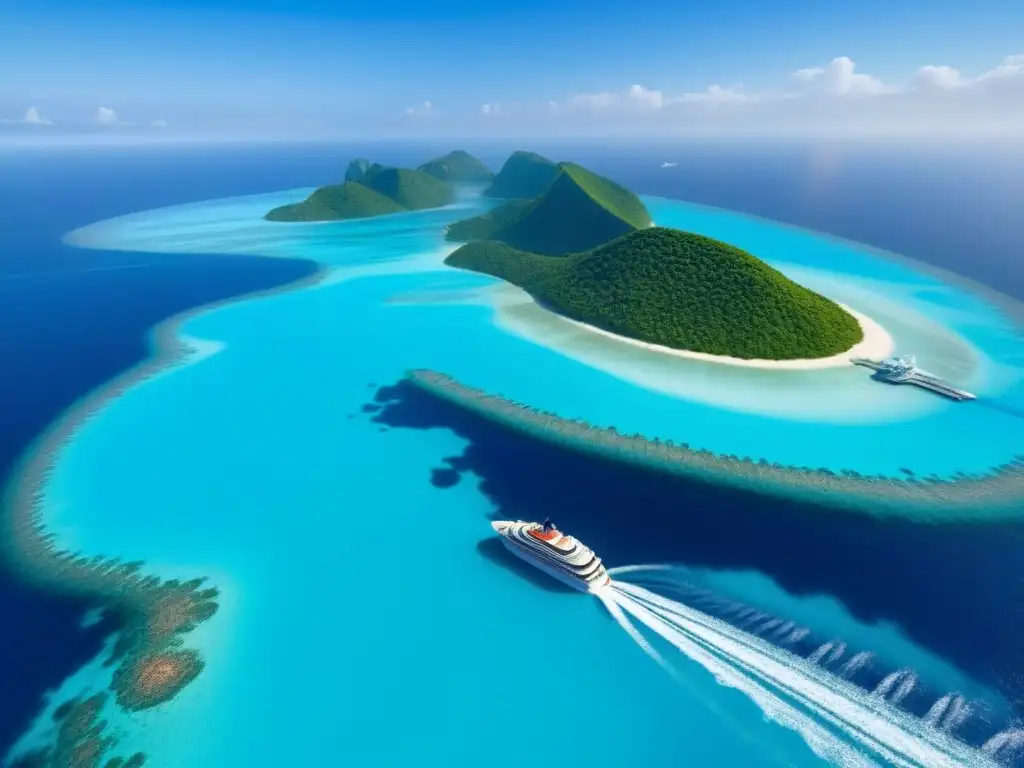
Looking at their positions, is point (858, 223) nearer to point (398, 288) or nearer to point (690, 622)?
point (398, 288)

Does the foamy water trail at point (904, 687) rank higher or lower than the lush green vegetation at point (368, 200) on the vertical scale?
lower

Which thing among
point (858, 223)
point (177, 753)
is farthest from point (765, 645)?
point (858, 223)

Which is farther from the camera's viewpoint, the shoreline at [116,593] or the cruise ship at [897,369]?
the cruise ship at [897,369]

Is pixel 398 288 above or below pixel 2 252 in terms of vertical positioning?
below

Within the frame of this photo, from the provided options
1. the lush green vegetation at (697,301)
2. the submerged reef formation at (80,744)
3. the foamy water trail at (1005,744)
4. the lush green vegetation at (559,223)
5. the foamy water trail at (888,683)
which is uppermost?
the lush green vegetation at (559,223)

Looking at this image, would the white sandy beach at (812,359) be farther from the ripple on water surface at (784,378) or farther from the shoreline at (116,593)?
the shoreline at (116,593)

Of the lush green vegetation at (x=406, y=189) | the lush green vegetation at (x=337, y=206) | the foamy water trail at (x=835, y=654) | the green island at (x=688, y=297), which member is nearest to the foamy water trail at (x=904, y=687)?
the foamy water trail at (x=835, y=654)
